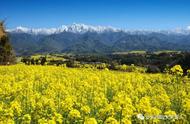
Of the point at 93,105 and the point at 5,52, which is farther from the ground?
the point at 5,52

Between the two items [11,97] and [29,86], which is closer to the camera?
[11,97]

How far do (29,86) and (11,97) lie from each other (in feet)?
4.78

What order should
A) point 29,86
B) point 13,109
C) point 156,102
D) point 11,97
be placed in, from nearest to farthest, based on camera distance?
point 13,109 → point 156,102 → point 11,97 → point 29,86

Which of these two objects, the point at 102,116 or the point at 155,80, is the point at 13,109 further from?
the point at 155,80

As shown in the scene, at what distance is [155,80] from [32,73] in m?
6.74

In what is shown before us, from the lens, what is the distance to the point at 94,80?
20.8 metres

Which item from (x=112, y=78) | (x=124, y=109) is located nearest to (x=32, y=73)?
(x=112, y=78)

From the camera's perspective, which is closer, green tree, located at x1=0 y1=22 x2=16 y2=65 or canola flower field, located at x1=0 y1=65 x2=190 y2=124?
canola flower field, located at x1=0 y1=65 x2=190 y2=124

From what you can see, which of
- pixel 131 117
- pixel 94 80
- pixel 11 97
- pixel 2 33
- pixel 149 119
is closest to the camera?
pixel 149 119

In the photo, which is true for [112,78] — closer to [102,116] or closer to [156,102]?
[156,102]

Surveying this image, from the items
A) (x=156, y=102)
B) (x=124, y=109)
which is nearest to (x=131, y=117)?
(x=124, y=109)

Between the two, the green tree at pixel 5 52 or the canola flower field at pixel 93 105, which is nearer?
the canola flower field at pixel 93 105

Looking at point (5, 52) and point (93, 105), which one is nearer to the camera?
point (93, 105)

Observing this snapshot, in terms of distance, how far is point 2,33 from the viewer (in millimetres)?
49094
